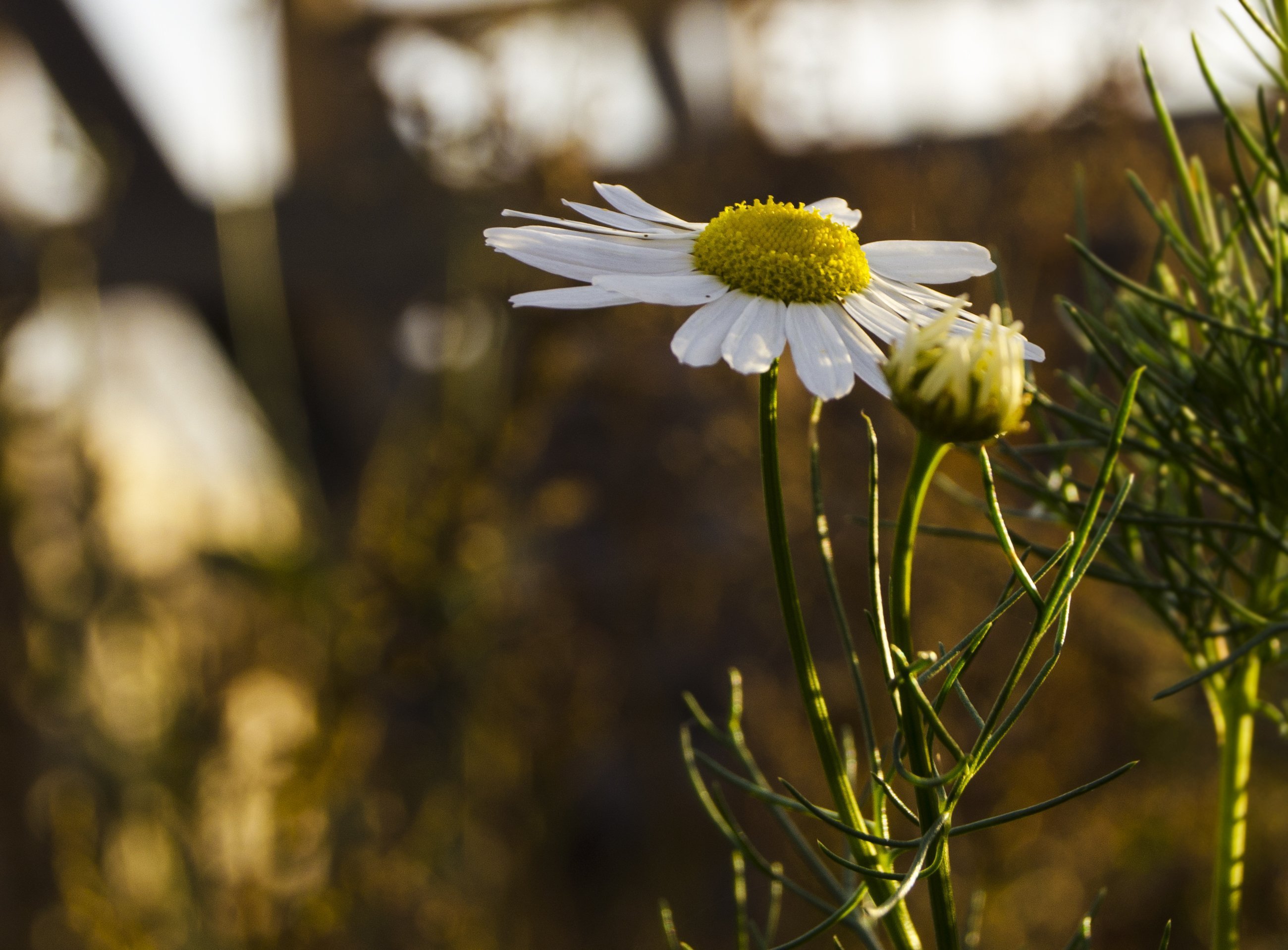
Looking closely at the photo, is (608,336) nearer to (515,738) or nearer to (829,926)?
(515,738)

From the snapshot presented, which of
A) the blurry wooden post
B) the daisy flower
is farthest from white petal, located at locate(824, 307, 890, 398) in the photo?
the blurry wooden post

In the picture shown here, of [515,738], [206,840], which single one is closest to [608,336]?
[515,738]

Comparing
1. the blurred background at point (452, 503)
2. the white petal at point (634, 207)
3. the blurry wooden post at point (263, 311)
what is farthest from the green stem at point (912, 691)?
the blurry wooden post at point (263, 311)

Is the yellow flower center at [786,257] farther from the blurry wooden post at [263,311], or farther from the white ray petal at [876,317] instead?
the blurry wooden post at [263,311]

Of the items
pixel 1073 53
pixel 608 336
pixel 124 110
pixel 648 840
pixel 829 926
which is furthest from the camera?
pixel 648 840

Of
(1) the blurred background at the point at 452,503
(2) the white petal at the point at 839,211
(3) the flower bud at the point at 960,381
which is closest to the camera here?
(3) the flower bud at the point at 960,381

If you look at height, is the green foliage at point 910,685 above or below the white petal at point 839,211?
below
